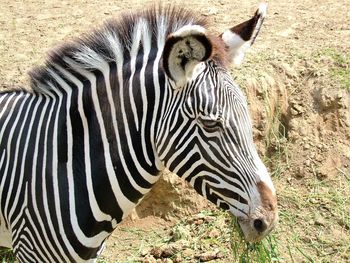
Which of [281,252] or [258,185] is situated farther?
[281,252]

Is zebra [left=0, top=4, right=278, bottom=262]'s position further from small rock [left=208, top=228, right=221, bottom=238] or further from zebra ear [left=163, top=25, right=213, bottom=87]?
small rock [left=208, top=228, right=221, bottom=238]

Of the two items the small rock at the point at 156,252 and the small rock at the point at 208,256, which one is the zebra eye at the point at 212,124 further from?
the small rock at the point at 156,252

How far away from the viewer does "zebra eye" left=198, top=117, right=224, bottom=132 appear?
11.8 ft

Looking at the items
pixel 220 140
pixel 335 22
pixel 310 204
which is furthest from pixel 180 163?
pixel 335 22

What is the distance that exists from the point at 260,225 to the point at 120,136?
104 centimetres

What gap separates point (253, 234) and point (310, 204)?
334 cm

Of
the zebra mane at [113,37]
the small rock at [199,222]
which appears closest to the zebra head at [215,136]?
the zebra mane at [113,37]

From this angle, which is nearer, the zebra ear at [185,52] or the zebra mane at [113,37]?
the zebra ear at [185,52]

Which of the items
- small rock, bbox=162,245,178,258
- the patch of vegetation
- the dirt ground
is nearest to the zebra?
small rock, bbox=162,245,178,258

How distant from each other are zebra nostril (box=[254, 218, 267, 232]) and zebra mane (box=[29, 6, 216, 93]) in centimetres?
130

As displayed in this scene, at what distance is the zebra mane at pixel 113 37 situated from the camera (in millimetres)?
3955

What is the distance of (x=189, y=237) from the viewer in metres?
6.61

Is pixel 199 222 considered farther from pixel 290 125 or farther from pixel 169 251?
pixel 290 125

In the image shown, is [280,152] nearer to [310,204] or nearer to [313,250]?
[310,204]
